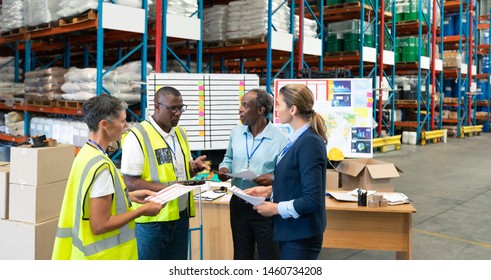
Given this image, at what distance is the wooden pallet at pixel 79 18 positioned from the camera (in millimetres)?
6547

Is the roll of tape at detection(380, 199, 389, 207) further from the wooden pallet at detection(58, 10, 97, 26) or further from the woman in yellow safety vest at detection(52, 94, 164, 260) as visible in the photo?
the wooden pallet at detection(58, 10, 97, 26)

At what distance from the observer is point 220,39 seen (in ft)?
31.4

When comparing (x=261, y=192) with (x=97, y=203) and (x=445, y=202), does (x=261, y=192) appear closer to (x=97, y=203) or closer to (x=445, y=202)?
(x=97, y=203)

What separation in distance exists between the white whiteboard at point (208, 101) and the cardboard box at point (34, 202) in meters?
2.17

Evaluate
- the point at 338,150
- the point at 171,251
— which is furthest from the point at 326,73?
the point at 171,251

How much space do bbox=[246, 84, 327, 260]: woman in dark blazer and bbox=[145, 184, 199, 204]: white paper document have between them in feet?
1.44

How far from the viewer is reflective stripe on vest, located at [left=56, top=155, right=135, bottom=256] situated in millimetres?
2133

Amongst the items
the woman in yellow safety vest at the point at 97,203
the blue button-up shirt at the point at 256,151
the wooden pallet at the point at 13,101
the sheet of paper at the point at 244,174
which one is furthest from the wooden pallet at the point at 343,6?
the woman in yellow safety vest at the point at 97,203

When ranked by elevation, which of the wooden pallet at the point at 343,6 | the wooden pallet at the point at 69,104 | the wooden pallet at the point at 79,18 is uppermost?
the wooden pallet at the point at 343,6

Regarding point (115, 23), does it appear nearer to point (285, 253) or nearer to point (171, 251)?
point (171, 251)

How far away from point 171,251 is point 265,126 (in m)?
1.17

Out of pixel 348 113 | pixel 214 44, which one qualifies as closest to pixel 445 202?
pixel 348 113

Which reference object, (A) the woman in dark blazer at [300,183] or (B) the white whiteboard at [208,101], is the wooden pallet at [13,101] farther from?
(A) the woman in dark blazer at [300,183]

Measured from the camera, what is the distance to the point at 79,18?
274 inches
